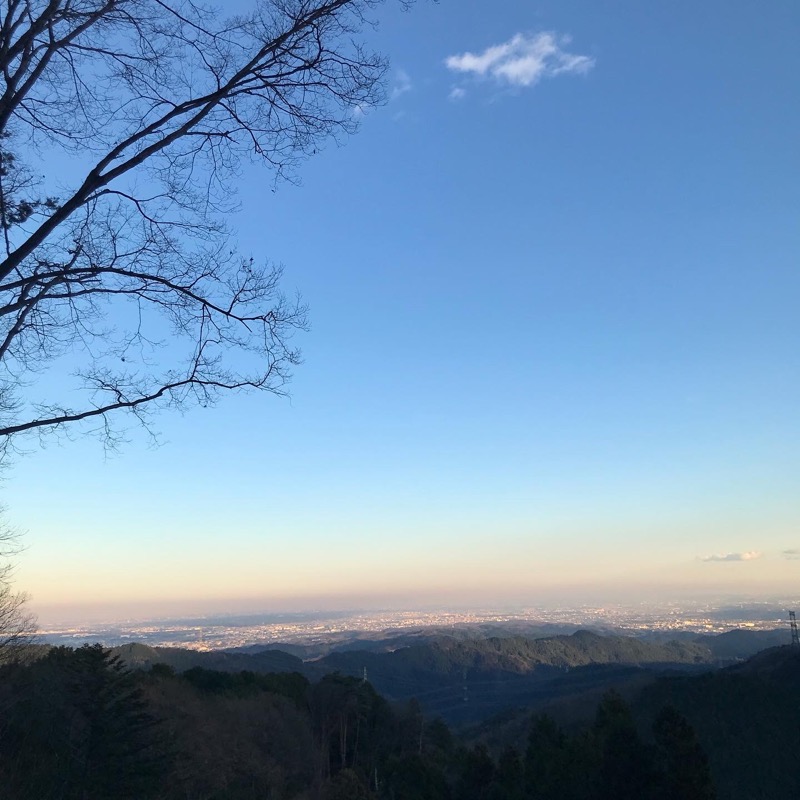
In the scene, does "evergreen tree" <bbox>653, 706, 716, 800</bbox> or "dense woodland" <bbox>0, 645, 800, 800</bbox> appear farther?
"evergreen tree" <bbox>653, 706, 716, 800</bbox>

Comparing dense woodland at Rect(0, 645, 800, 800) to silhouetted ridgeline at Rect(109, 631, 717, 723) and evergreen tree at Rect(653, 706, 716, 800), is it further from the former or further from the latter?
silhouetted ridgeline at Rect(109, 631, 717, 723)

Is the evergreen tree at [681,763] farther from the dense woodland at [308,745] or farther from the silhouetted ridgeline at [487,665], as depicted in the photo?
the silhouetted ridgeline at [487,665]

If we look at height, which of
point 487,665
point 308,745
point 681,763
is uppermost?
point 681,763

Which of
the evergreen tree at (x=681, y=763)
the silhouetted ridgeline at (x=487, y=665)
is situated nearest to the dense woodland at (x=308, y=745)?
the evergreen tree at (x=681, y=763)

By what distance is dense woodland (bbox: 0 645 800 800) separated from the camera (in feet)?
42.7

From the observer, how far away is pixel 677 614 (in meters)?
188

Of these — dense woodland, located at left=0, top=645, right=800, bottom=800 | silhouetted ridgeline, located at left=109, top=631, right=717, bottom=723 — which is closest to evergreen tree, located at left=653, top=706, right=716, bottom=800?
dense woodland, located at left=0, top=645, right=800, bottom=800

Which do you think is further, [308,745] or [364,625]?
[364,625]

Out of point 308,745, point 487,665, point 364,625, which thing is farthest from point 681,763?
point 364,625

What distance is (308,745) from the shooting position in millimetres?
29156

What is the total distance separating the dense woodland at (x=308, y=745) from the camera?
13000 millimetres

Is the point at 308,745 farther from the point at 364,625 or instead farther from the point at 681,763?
the point at 364,625

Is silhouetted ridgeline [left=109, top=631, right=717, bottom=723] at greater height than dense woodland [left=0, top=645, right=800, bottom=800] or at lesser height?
lesser

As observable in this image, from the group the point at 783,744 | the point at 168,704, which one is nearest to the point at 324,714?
the point at 168,704
